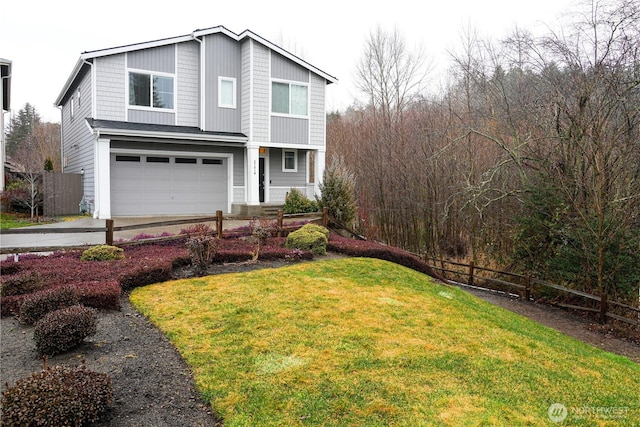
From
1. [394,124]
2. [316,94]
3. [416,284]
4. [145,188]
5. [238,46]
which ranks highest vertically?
[238,46]

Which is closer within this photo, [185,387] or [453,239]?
[185,387]

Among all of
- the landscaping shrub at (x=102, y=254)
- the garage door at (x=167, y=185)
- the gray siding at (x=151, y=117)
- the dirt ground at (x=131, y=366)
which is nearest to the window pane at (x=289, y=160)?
the garage door at (x=167, y=185)

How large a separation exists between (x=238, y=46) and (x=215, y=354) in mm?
15244

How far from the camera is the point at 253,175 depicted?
651 inches

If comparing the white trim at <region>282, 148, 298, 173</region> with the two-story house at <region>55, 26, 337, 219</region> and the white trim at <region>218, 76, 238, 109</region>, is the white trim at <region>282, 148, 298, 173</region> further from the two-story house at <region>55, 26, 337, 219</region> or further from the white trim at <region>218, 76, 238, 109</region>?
the white trim at <region>218, 76, 238, 109</region>

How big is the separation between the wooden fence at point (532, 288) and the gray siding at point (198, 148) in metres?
8.11

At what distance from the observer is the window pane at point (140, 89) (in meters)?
15.4

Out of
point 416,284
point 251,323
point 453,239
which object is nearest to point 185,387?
point 251,323

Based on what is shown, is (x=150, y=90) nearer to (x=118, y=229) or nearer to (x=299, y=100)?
(x=299, y=100)

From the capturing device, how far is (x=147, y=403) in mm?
3514

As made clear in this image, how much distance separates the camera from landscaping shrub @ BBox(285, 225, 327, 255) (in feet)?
34.4

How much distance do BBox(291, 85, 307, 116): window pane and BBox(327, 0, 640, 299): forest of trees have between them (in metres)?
3.14

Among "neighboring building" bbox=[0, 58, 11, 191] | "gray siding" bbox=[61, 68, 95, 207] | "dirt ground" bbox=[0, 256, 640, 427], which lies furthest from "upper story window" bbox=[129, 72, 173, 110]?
"dirt ground" bbox=[0, 256, 640, 427]

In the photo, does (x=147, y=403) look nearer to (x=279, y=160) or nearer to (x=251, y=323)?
(x=251, y=323)
